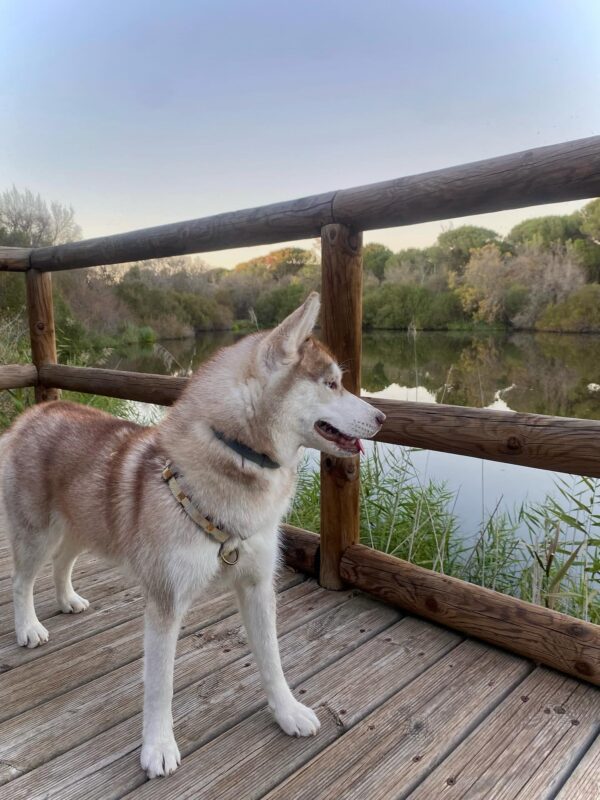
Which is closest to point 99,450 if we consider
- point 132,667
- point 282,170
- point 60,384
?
point 132,667

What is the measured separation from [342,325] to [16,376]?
8.09ft

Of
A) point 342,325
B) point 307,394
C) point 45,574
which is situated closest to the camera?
point 307,394

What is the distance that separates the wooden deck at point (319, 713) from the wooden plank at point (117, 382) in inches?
43.0

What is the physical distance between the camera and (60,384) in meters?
3.50

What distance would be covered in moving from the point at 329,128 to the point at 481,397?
10672 mm

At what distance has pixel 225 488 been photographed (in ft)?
4.74

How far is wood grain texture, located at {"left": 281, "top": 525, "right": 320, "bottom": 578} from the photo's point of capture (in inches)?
97.6

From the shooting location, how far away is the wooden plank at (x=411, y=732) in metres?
1.35

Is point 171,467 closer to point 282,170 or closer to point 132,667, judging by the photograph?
point 132,667

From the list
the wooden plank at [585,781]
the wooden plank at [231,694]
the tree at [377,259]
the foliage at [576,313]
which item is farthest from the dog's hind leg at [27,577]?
the foliage at [576,313]

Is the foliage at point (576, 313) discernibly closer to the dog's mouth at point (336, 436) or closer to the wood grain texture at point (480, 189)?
the wood grain texture at point (480, 189)

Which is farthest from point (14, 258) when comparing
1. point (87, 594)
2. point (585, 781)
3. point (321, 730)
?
point (585, 781)

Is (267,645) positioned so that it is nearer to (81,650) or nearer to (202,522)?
(202,522)

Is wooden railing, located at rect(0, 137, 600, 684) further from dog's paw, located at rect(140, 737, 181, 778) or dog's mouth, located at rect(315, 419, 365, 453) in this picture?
dog's paw, located at rect(140, 737, 181, 778)
